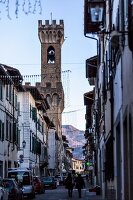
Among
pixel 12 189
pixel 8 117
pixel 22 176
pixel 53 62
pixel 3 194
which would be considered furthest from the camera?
pixel 53 62

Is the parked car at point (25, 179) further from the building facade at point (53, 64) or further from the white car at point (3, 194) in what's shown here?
the building facade at point (53, 64)

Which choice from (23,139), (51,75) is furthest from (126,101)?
(51,75)

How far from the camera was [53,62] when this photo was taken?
131250 mm

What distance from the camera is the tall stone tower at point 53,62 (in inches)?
5007

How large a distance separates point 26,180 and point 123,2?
77.8ft

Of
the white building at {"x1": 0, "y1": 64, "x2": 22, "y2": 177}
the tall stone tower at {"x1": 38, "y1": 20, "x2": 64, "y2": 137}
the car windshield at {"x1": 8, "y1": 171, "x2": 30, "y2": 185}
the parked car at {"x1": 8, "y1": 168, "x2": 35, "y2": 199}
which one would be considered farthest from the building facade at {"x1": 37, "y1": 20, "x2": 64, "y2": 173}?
the car windshield at {"x1": 8, "y1": 171, "x2": 30, "y2": 185}

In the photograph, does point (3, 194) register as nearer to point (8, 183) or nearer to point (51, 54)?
point (8, 183)

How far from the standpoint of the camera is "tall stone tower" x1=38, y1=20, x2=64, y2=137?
12719cm

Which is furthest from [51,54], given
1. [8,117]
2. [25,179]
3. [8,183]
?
[8,183]

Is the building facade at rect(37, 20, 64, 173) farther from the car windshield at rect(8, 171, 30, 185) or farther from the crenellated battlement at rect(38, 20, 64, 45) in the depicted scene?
the car windshield at rect(8, 171, 30, 185)

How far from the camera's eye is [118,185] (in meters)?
20.6

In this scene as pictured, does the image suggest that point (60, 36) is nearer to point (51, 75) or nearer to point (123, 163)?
point (51, 75)

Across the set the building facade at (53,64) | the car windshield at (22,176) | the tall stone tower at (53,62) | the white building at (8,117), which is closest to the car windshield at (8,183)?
the car windshield at (22,176)

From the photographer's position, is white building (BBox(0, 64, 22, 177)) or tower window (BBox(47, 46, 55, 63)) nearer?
white building (BBox(0, 64, 22, 177))
